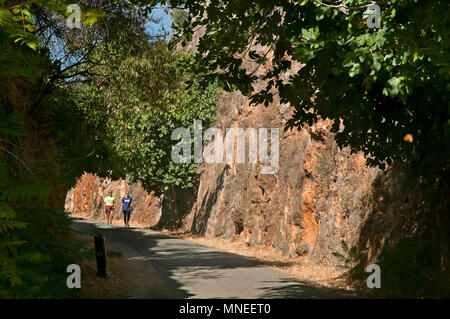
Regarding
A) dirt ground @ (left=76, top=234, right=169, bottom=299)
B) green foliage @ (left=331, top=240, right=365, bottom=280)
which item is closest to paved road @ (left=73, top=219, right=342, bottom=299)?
dirt ground @ (left=76, top=234, right=169, bottom=299)

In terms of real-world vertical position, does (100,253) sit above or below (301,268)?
above

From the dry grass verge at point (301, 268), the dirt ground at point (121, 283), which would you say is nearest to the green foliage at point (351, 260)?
the dry grass verge at point (301, 268)

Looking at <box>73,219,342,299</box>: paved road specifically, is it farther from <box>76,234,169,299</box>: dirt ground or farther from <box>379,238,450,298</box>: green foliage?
<box>379,238,450,298</box>: green foliage

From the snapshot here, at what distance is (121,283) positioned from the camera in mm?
10898

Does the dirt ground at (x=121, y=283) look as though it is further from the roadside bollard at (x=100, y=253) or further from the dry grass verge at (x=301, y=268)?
the dry grass verge at (x=301, y=268)

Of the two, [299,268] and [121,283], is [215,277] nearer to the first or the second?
[121,283]

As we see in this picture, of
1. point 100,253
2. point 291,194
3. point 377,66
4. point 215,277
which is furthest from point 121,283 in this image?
point 291,194

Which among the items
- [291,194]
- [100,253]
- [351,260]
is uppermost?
[291,194]

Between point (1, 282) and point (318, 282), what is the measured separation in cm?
893

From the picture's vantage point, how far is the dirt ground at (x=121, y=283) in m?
9.30

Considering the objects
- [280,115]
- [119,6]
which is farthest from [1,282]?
[280,115]

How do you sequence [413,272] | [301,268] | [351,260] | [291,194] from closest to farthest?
→ [413,272]
[351,260]
[301,268]
[291,194]

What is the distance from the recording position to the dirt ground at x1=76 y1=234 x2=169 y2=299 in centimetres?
930
